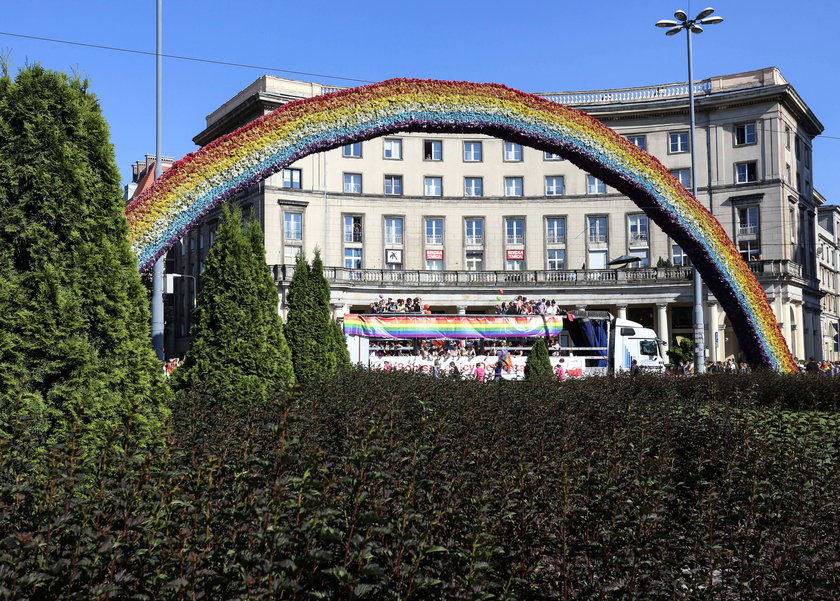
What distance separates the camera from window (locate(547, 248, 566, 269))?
6175 cm

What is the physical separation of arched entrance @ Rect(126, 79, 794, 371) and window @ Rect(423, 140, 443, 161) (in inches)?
1798

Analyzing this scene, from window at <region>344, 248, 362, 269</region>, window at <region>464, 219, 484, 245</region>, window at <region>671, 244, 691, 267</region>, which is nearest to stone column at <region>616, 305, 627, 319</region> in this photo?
window at <region>671, 244, 691, 267</region>

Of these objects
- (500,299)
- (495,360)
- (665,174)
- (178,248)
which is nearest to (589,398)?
(665,174)

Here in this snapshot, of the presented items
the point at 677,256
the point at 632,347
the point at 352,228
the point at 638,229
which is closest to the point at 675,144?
the point at 638,229

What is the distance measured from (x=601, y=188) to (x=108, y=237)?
189 ft

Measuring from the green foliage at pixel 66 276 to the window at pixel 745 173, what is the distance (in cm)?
5872

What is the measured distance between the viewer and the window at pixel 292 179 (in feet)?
196

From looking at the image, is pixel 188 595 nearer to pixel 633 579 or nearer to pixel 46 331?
pixel 633 579

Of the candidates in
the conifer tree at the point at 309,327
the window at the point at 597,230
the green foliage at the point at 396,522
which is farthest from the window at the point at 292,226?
the green foliage at the point at 396,522

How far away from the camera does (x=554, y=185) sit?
62.5 m

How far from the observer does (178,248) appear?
239ft

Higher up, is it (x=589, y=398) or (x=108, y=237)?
(x=108, y=237)

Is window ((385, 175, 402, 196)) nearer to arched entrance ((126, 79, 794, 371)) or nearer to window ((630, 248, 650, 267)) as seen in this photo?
window ((630, 248, 650, 267))

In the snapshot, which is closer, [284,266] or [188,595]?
[188,595]
